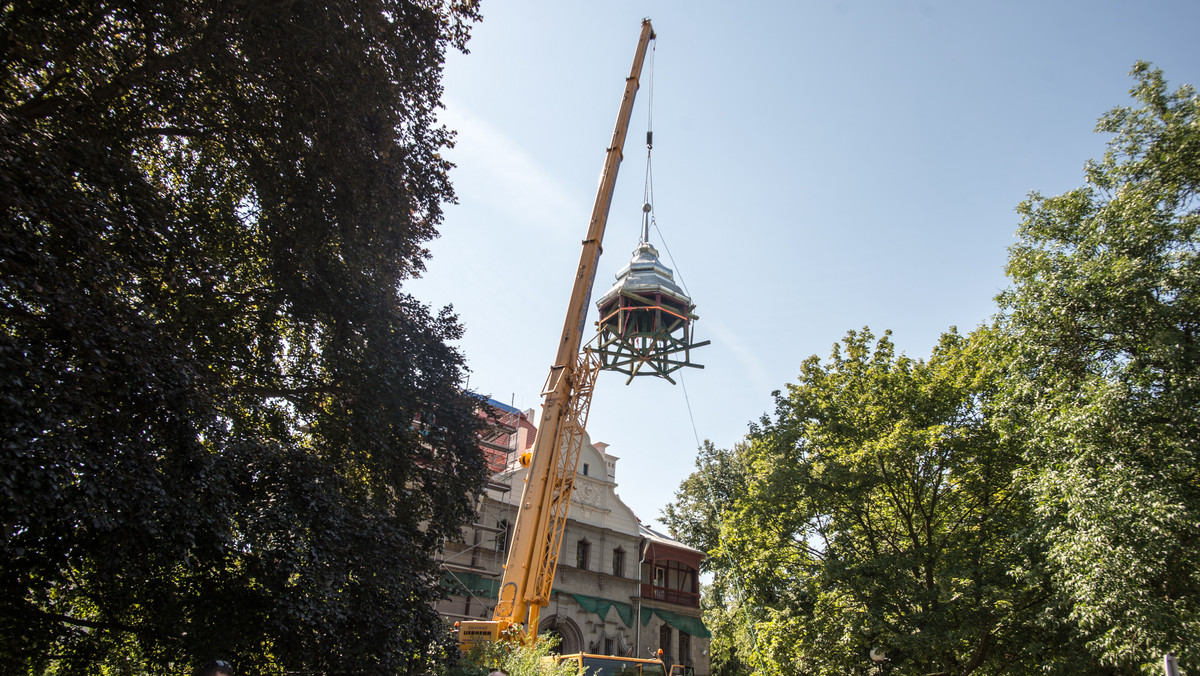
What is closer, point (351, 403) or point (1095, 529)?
point (351, 403)

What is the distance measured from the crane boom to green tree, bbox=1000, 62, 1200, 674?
10.5 metres

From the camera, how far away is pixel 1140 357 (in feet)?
47.2

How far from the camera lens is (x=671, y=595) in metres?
33.2

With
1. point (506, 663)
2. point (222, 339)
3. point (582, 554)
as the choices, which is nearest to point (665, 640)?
point (582, 554)

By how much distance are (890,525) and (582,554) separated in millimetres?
13678

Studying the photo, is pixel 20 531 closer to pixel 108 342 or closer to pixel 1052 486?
pixel 108 342

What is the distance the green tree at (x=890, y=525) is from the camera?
16.9 meters

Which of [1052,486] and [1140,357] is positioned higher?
[1140,357]

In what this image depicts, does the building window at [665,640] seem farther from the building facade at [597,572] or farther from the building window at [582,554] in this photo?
the building window at [582,554]

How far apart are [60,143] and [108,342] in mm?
2488

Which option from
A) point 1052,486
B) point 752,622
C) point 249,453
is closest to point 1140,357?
point 1052,486

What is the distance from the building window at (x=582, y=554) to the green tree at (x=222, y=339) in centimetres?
1765

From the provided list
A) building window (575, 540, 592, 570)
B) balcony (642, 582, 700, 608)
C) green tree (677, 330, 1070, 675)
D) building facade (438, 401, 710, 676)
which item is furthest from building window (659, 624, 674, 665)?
green tree (677, 330, 1070, 675)

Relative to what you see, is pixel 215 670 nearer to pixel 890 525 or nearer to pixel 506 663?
pixel 506 663
